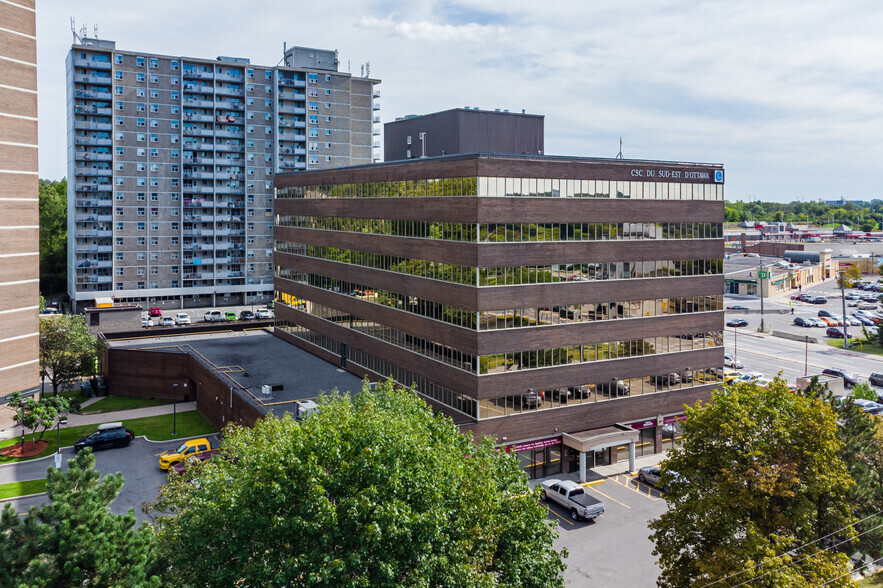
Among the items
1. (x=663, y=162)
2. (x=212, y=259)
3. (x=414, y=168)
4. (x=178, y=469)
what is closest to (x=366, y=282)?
(x=414, y=168)

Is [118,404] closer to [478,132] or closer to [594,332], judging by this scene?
[478,132]

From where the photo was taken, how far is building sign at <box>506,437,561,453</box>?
43719mm

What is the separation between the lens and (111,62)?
349 ft

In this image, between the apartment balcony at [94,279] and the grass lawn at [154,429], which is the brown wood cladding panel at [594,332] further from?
the apartment balcony at [94,279]

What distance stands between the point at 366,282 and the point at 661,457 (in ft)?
91.5

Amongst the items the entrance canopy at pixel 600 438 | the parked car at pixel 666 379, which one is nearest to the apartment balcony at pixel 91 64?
the entrance canopy at pixel 600 438

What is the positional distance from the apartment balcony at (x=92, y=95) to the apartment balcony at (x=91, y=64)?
152 inches

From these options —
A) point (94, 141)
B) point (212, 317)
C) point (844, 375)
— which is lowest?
point (844, 375)

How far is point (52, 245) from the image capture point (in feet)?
412

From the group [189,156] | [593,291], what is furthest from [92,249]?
[593,291]

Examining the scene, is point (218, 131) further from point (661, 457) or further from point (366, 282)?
point (661, 457)

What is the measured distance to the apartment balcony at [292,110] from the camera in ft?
393

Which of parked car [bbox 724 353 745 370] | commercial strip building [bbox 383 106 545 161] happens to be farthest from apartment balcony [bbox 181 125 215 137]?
parked car [bbox 724 353 745 370]

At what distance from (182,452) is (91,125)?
79096 mm
